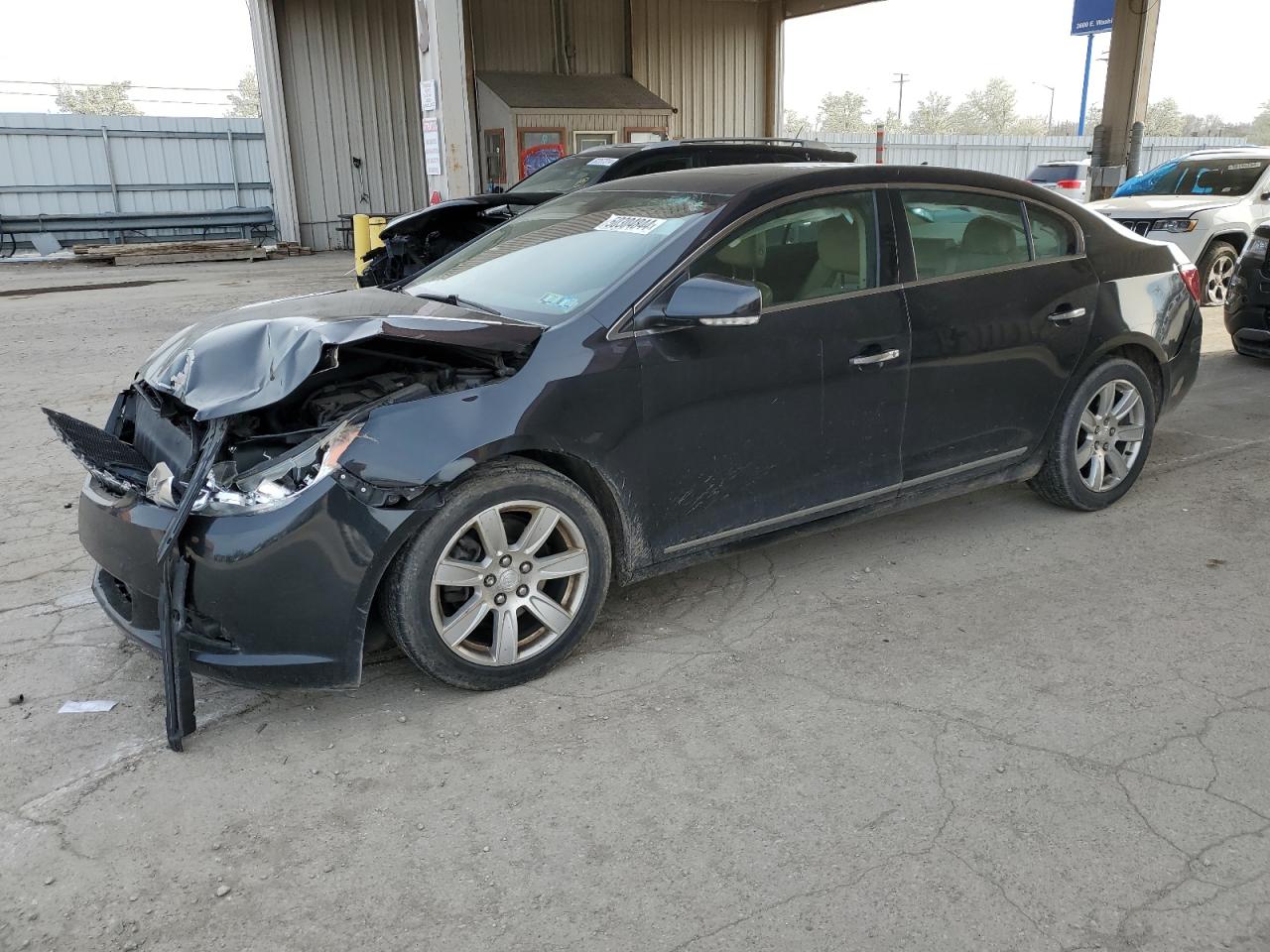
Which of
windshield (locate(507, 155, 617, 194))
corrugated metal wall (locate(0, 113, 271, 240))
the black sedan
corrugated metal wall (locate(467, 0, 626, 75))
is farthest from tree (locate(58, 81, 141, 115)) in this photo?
the black sedan

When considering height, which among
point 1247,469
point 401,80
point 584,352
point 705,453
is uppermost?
point 401,80

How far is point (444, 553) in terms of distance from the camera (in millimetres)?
3148

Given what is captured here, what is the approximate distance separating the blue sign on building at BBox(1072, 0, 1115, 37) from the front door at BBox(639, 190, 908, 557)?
20.1 metres

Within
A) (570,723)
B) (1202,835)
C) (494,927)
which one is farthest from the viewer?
(570,723)

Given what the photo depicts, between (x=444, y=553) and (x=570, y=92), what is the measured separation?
63.0 ft

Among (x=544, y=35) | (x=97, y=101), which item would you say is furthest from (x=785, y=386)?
(x=97, y=101)

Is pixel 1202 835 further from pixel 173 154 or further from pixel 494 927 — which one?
pixel 173 154

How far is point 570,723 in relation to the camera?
319 cm

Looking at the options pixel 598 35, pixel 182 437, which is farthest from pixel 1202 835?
pixel 598 35

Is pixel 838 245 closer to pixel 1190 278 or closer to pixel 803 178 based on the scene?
pixel 803 178

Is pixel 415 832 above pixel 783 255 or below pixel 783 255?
below

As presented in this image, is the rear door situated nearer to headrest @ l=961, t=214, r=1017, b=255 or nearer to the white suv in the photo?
headrest @ l=961, t=214, r=1017, b=255

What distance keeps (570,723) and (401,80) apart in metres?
21.6

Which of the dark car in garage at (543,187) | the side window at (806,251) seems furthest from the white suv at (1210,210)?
the side window at (806,251)
